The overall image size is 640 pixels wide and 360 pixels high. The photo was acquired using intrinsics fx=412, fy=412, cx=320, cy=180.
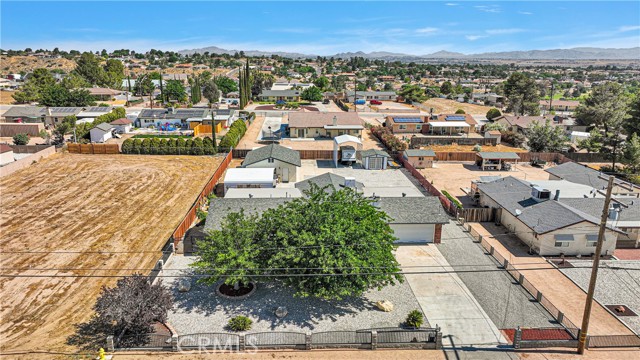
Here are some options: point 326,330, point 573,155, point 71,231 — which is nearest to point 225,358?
point 326,330

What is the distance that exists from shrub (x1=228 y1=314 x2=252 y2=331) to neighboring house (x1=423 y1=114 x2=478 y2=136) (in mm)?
56575

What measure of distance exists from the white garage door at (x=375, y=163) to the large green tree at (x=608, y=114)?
27983 millimetres

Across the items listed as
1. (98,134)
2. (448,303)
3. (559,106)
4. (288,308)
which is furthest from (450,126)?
(559,106)

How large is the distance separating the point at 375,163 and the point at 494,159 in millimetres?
14953

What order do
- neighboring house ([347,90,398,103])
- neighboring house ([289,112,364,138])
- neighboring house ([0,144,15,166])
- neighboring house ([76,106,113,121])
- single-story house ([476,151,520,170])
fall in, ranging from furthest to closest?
neighboring house ([347,90,398,103])
neighboring house ([76,106,113,121])
neighboring house ([289,112,364,138])
single-story house ([476,151,520,170])
neighboring house ([0,144,15,166])

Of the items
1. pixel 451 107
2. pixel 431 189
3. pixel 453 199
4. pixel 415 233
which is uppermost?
pixel 451 107

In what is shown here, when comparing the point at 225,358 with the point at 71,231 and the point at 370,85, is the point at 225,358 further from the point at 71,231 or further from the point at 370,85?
the point at 370,85

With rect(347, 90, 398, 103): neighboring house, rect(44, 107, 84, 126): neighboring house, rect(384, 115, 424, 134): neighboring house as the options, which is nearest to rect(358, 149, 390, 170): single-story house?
rect(384, 115, 424, 134): neighboring house

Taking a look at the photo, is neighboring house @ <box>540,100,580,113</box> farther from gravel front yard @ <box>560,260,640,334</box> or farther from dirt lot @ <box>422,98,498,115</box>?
gravel front yard @ <box>560,260,640,334</box>

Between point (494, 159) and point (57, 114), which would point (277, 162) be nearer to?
point (494, 159)

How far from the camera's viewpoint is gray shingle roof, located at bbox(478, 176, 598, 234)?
1092 inches

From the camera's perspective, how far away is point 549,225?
27.8 meters

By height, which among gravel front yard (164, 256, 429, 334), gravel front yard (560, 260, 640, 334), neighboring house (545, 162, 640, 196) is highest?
neighboring house (545, 162, 640, 196)

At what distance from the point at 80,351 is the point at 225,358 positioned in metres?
6.42
